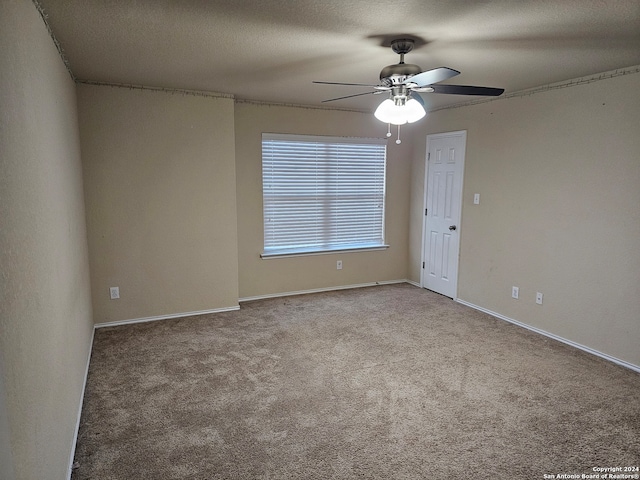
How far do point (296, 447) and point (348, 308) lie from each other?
2400mm

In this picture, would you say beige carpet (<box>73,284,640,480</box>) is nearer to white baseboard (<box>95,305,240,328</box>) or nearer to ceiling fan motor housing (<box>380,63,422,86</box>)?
white baseboard (<box>95,305,240,328</box>)

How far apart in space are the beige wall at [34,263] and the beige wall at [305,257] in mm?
2084

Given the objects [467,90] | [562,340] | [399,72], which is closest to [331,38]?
[399,72]

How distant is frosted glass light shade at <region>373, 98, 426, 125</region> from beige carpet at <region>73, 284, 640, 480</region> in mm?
1866

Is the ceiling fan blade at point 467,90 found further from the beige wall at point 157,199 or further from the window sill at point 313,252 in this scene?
the window sill at point 313,252

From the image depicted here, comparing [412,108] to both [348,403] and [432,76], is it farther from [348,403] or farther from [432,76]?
[348,403]

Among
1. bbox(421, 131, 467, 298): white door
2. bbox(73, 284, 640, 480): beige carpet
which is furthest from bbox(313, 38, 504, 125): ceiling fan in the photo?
bbox(421, 131, 467, 298): white door

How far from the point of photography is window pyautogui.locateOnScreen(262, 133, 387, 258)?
4.77 m

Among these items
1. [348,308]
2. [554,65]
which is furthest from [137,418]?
[554,65]

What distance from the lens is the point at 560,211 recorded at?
3639 mm

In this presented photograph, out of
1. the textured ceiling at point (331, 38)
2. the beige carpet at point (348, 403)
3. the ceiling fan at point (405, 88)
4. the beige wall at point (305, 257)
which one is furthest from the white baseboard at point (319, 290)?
the ceiling fan at point (405, 88)

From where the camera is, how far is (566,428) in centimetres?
238

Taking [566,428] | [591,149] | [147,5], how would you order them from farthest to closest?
[591,149] < [566,428] < [147,5]

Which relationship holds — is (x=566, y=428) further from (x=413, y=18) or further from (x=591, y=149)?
(x=413, y=18)
